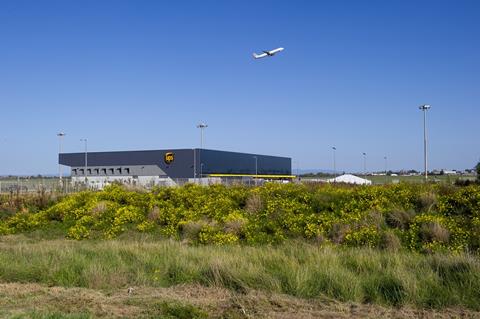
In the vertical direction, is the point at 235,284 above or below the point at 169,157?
below

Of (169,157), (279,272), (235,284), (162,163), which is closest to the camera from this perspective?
(235,284)

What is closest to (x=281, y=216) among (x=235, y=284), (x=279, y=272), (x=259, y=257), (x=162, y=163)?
(x=259, y=257)

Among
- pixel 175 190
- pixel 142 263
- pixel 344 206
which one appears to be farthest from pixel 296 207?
pixel 142 263

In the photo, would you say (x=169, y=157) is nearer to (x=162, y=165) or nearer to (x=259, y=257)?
(x=162, y=165)

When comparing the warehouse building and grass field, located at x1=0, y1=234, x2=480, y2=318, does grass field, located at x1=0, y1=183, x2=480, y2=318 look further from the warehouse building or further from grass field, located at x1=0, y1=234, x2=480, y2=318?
the warehouse building

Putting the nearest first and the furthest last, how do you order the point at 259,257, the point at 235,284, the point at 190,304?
the point at 190,304 < the point at 235,284 < the point at 259,257

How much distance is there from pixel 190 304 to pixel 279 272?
2.08 m

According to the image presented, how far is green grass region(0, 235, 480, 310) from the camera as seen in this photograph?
8.34 metres

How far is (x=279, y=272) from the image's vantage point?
9508mm

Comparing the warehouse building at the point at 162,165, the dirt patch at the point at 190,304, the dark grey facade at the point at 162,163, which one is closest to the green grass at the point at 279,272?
the dirt patch at the point at 190,304

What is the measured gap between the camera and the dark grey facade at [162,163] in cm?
7512

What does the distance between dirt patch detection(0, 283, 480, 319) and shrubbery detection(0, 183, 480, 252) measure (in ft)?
18.8

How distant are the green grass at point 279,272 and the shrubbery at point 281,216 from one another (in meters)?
3.27

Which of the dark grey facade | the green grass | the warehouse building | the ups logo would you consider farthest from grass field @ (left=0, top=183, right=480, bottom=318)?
the ups logo
